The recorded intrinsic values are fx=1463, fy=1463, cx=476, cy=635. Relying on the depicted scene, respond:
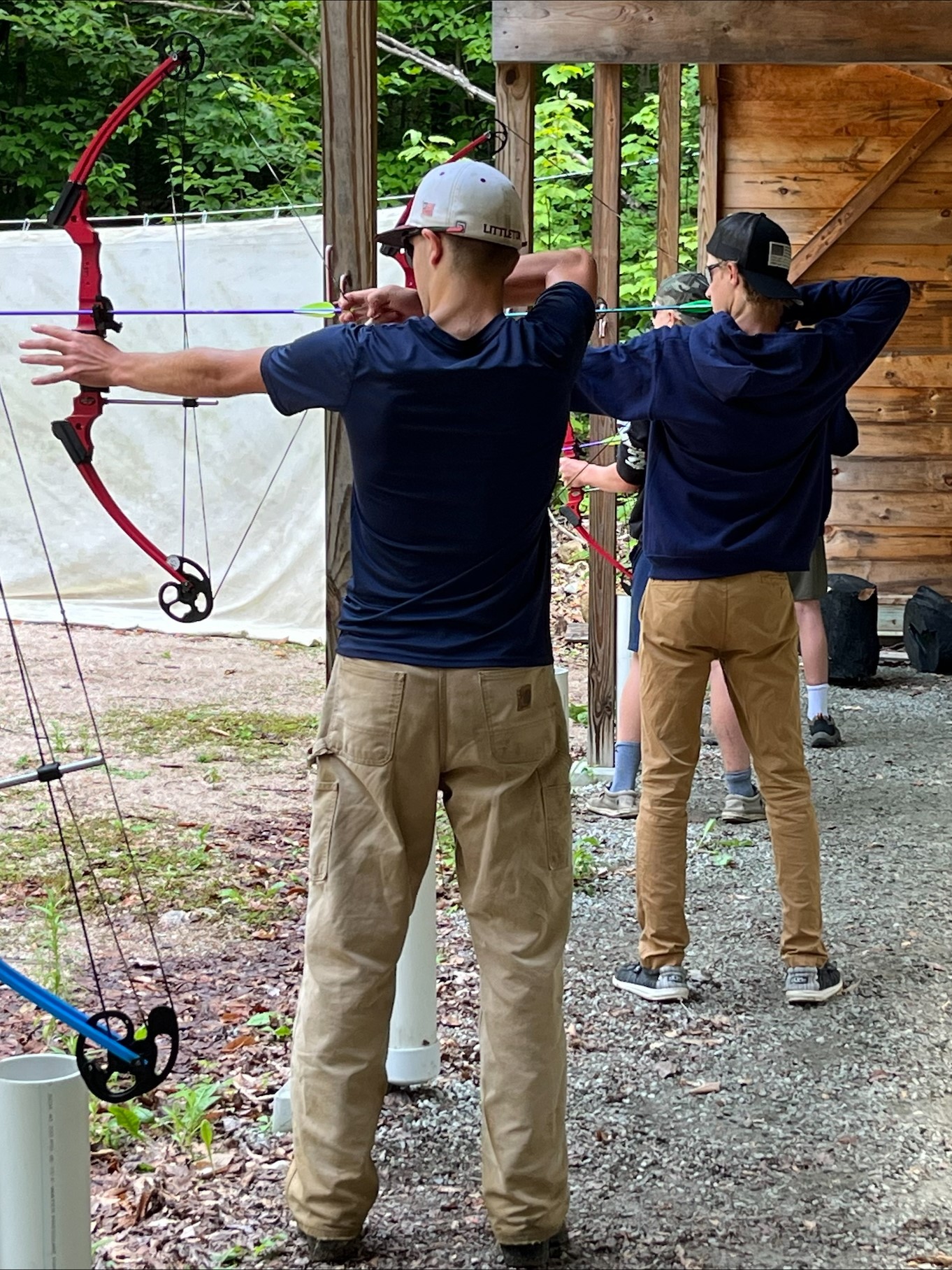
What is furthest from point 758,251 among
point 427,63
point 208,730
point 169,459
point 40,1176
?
point 427,63

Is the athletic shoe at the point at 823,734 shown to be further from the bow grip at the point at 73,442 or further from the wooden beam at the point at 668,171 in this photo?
the bow grip at the point at 73,442

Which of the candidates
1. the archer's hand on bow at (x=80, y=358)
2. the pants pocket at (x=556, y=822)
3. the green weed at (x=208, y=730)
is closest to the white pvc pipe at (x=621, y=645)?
the green weed at (x=208, y=730)

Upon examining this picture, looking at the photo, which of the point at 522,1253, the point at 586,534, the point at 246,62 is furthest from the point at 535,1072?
the point at 246,62

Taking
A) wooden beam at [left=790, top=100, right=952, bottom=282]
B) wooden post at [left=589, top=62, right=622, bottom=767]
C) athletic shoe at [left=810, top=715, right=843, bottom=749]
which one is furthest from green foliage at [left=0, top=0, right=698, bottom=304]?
wooden post at [left=589, top=62, right=622, bottom=767]

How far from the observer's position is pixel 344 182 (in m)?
2.49

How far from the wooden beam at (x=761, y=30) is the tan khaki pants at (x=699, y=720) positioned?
7.65 ft

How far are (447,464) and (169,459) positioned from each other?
23.8 ft

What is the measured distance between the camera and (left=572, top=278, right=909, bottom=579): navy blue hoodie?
316 cm

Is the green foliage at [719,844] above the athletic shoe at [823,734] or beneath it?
beneath

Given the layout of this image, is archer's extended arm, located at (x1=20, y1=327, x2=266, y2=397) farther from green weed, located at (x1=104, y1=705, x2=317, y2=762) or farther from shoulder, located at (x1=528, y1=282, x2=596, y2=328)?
green weed, located at (x1=104, y1=705, x2=317, y2=762)

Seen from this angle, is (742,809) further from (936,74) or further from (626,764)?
(936,74)

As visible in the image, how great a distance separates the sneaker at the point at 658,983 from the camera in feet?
11.5

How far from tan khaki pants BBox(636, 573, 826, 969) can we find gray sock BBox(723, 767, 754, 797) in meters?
1.54

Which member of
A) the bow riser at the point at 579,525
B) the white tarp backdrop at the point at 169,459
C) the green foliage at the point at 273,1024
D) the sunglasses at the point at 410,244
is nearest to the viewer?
the sunglasses at the point at 410,244
